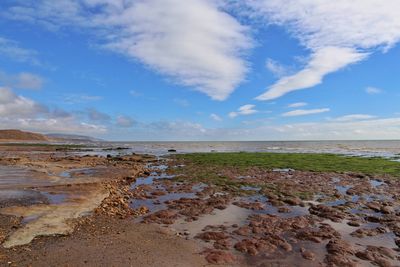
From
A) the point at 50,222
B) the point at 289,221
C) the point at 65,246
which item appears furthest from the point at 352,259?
the point at 50,222

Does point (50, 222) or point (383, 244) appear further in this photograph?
point (50, 222)

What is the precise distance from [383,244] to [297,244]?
2.85 meters

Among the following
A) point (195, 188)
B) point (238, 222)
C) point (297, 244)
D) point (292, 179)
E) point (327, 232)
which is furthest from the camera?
point (292, 179)

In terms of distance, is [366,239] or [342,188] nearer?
[366,239]

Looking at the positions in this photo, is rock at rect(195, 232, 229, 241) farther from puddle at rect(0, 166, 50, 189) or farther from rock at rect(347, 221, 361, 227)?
puddle at rect(0, 166, 50, 189)

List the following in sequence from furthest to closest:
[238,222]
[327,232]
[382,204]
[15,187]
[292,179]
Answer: [292,179], [15,187], [382,204], [238,222], [327,232]

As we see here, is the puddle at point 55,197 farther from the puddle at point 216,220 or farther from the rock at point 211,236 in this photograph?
the rock at point 211,236

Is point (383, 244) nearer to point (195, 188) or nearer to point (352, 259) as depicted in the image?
point (352, 259)

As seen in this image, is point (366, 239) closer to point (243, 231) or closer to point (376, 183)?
point (243, 231)

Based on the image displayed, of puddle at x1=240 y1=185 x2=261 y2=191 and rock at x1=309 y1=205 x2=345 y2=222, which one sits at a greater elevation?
puddle at x1=240 y1=185 x2=261 y2=191

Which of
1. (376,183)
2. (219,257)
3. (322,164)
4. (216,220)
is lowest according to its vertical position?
(219,257)

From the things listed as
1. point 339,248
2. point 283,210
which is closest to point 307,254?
point 339,248

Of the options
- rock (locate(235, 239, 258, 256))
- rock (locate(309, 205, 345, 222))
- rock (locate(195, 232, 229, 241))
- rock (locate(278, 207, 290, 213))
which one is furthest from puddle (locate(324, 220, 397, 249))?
rock (locate(195, 232, 229, 241))

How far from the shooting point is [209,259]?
352 inches
